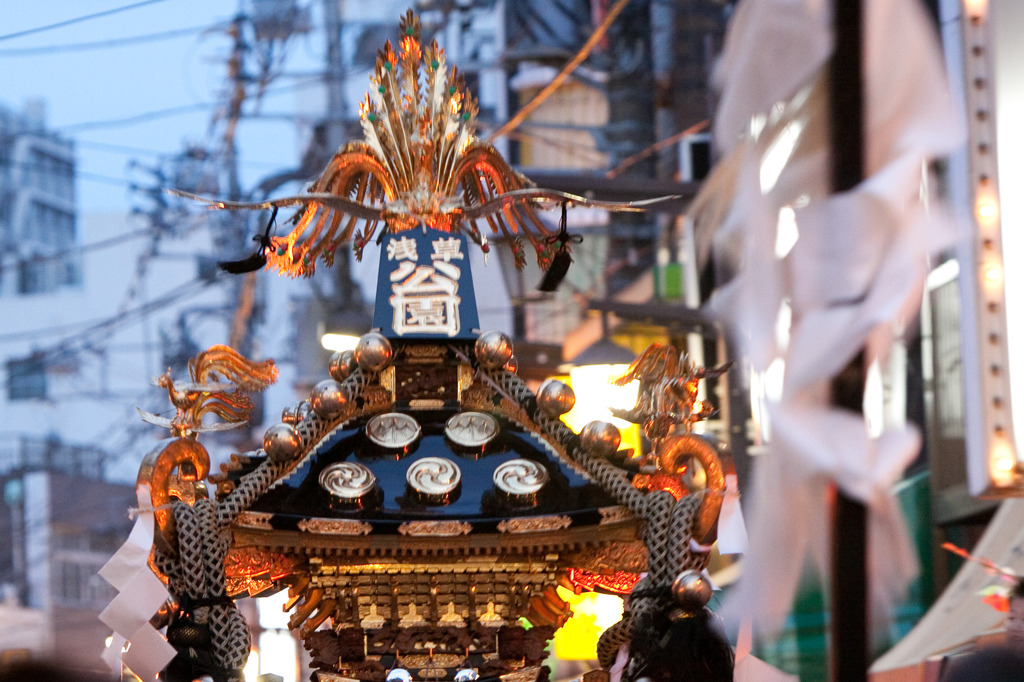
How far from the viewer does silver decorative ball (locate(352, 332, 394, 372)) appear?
5.14 m

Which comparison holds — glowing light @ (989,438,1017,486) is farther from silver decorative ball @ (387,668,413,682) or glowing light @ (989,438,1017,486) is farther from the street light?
the street light

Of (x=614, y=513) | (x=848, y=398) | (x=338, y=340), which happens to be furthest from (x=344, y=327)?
(x=848, y=398)

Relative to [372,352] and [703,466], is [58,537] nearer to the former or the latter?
[372,352]

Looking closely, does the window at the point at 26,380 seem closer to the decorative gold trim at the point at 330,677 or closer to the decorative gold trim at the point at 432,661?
the decorative gold trim at the point at 330,677

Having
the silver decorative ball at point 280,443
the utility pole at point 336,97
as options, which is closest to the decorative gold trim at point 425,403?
the silver decorative ball at point 280,443

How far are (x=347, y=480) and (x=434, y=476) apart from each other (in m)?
0.34

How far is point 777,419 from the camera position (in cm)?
145

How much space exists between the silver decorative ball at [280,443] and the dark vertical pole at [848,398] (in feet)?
12.4

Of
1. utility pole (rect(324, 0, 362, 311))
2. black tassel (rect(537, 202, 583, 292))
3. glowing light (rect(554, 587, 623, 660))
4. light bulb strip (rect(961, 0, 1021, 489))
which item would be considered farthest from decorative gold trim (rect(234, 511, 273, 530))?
Result: utility pole (rect(324, 0, 362, 311))

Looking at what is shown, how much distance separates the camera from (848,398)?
1362 millimetres

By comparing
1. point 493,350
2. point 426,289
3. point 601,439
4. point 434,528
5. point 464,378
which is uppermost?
point 426,289

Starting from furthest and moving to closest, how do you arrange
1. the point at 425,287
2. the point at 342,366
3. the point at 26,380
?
the point at 26,380
the point at 425,287
the point at 342,366

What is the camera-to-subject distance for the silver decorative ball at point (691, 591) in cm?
426

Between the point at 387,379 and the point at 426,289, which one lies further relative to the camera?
the point at 426,289
